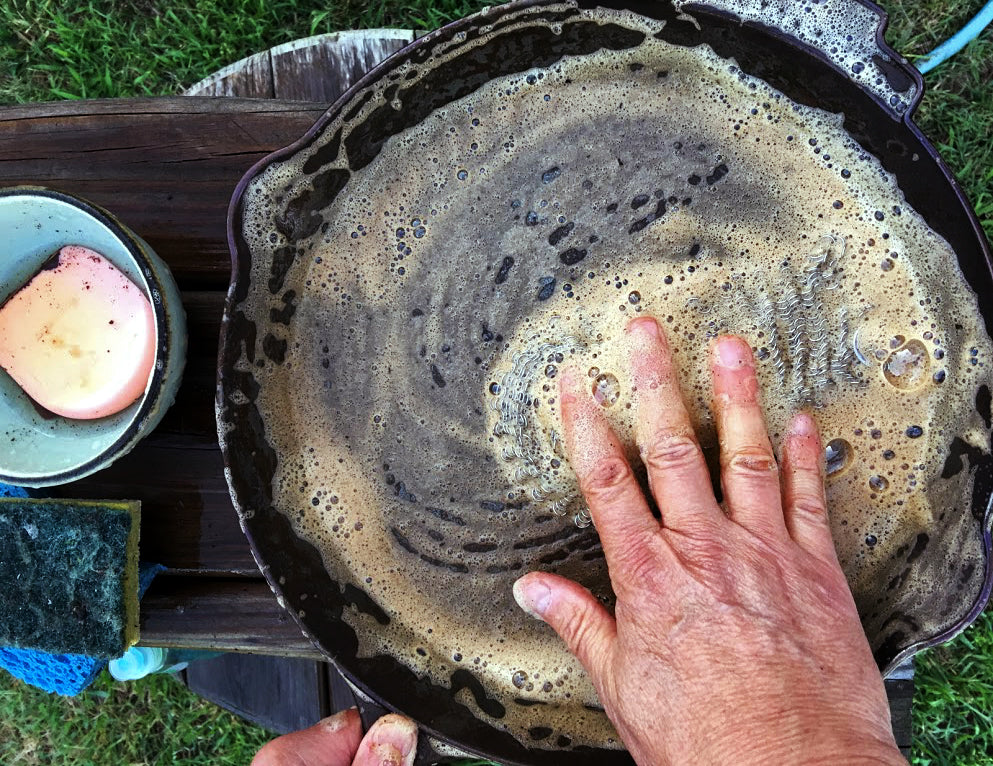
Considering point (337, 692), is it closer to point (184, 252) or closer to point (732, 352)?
point (184, 252)

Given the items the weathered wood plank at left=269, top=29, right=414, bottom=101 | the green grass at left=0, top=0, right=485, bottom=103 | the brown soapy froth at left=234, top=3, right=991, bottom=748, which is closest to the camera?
the brown soapy froth at left=234, top=3, right=991, bottom=748

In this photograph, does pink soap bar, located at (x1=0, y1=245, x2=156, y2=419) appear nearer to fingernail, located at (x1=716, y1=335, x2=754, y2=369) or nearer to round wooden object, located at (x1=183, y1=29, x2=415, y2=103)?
round wooden object, located at (x1=183, y1=29, x2=415, y2=103)

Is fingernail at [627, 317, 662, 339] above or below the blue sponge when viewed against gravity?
above

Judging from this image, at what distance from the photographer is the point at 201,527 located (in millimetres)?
891

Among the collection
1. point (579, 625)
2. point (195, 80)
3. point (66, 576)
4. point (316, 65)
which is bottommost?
point (579, 625)

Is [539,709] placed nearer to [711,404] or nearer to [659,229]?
[711,404]

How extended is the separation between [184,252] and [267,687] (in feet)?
2.30

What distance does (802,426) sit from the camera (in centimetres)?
77

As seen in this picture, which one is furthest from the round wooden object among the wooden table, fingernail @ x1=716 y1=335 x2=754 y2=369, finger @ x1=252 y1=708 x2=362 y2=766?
finger @ x1=252 y1=708 x2=362 y2=766

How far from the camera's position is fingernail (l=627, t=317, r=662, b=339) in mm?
782

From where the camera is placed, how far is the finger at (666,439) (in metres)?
0.75

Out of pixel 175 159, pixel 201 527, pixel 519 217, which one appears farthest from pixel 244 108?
pixel 201 527

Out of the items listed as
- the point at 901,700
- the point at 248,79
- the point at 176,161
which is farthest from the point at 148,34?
the point at 901,700

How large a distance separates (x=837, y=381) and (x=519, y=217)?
1.26 ft
